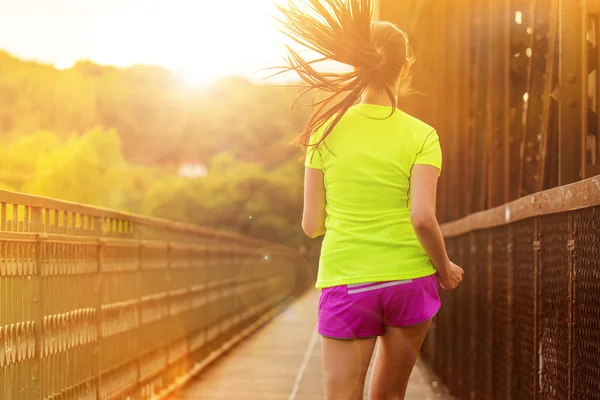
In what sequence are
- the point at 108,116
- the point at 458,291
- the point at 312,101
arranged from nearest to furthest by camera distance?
1. the point at 312,101
2. the point at 458,291
3. the point at 108,116

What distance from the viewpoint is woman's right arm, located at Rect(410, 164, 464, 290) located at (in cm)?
354

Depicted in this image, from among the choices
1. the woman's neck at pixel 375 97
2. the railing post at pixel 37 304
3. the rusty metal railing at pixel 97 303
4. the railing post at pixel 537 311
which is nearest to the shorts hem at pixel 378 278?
the woman's neck at pixel 375 97

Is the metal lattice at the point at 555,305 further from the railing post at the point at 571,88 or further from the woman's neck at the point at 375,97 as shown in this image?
the woman's neck at the point at 375,97

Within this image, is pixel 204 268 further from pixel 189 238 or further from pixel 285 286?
pixel 285 286

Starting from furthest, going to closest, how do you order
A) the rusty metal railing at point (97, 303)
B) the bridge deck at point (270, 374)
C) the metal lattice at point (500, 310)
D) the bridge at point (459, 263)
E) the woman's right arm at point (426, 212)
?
the bridge deck at point (270, 374), the metal lattice at point (500, 310), the rusty metal railing at point (97, 303), the bridge at point (459, 263), the woman's right arm at point (426, 212)

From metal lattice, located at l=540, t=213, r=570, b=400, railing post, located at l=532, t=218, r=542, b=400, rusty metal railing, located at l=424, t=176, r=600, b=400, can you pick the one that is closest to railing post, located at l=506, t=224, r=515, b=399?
rusty metal railing, located at l=424, t=176, r=600, b=400

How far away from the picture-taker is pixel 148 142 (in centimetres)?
10544

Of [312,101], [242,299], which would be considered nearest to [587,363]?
[312,101]

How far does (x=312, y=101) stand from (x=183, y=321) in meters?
8.54

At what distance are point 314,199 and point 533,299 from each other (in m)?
1.95

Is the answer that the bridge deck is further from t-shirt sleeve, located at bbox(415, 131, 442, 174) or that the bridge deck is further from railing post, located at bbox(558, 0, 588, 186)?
t-shirt sleeve, located at bbox(415, 131, 442, 174)

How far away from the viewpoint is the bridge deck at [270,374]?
9.89 m

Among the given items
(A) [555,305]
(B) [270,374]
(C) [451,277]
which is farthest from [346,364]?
(B) [270,374]

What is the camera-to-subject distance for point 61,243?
6.36m
